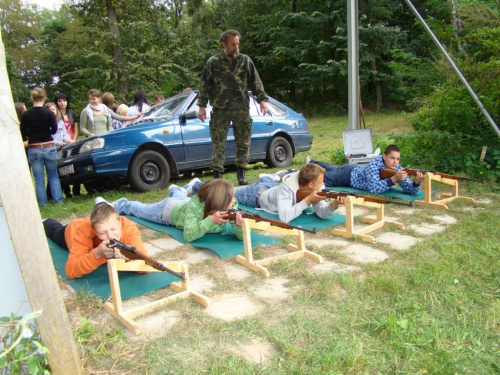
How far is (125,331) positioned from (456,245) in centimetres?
311

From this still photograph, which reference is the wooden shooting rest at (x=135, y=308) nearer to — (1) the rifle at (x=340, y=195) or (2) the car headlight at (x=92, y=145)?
(1) the rifle at (x=340, y=195)

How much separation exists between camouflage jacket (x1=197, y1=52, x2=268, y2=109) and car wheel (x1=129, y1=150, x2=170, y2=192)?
4.12 feet

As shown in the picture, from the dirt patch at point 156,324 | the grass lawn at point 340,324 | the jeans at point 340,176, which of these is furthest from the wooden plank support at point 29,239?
the jeans at point 340,176

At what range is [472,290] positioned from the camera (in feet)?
9.93

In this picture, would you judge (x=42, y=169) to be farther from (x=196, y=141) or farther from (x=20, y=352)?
(x=20, y=352)

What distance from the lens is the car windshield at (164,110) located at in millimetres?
7527

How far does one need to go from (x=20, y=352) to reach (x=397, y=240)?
11.7 ft

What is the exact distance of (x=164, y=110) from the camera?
7.79m

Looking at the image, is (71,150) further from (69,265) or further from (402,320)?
(402,320)

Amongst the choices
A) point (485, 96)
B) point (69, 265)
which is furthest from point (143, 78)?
point (69, 265)

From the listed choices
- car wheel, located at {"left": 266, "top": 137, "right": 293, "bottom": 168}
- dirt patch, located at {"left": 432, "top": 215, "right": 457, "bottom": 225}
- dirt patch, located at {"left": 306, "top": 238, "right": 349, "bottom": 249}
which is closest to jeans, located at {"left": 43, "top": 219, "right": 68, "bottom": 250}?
dirt patch, located at {"left": 306, "top": 238, "right": 349, "bottom": 249}

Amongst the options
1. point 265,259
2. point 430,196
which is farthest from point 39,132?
point 430,196

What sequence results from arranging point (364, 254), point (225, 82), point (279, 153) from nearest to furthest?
1. point (364, 254)
2. point (225, 82)
3. point (279, 153)

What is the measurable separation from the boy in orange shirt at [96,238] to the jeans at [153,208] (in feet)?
4.91
